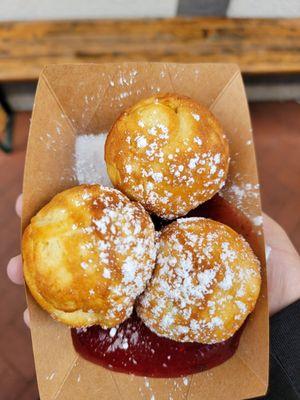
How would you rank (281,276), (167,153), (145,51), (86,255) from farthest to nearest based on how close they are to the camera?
(145,51), (281,276), (167,153), (86,255)

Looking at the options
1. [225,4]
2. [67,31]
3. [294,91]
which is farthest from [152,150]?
[294,91]

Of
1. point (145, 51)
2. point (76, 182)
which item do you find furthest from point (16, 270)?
point (145, 51)

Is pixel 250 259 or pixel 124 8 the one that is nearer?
pixel 250 259

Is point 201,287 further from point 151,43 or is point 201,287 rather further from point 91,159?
point 151,43

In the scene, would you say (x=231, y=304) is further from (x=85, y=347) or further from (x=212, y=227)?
(x=85, y=347)

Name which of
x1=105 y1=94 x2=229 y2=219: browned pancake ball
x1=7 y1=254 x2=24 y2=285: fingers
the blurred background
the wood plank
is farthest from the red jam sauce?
the wood plank
